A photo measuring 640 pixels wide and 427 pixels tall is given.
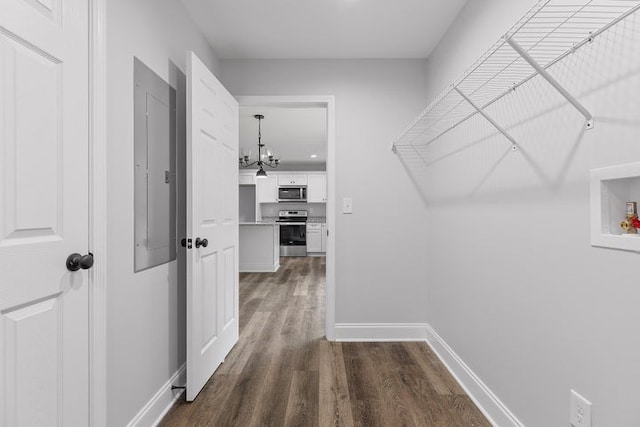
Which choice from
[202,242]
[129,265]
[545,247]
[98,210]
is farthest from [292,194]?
[545,247]

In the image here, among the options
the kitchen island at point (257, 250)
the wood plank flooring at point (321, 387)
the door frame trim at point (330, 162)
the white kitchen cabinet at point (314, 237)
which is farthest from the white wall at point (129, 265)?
the white kitchen cabinet at point (314, 237)

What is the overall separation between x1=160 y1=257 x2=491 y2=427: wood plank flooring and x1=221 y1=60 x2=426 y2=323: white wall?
16.6 inches

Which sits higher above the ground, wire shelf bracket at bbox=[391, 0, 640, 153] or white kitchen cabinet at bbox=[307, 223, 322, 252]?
wire shelf bracket at bbox=[391, 0, 640, 153]

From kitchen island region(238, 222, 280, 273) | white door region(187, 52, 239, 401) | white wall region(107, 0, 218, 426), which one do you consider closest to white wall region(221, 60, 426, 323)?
→ white door region(187, 52, 239, 401)

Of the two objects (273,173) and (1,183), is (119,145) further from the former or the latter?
(273,173)

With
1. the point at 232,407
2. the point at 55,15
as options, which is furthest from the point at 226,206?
the point at 55,15

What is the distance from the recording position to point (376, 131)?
2836 millimetres

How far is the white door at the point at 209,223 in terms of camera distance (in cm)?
188

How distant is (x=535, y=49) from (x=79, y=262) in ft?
6.44

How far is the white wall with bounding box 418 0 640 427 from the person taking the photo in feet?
3.39

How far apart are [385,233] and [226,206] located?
1293 mm

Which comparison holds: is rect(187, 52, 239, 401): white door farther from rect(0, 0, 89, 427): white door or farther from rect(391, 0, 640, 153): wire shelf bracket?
rect(391, 0, 640, 153): wire shelf bracket

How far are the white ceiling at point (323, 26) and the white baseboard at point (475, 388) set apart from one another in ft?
7.25

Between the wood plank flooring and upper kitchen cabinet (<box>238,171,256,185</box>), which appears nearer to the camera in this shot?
the wood plank flooring
